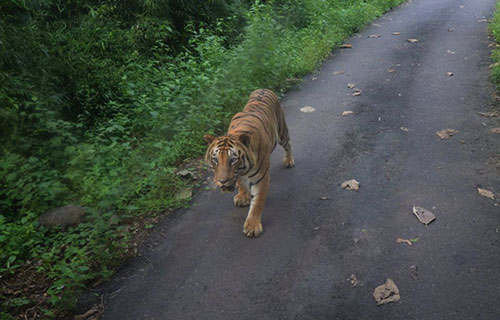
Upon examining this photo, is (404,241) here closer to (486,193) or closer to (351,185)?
(351,185)

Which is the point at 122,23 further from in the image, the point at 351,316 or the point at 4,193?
the point at 351,316

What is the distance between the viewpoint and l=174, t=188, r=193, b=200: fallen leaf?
14.6 feet

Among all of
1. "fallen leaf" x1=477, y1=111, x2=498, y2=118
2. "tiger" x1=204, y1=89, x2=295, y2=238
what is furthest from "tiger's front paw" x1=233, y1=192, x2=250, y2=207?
"fallen leaf" x1=477, y1=111, x2=498, y2=118

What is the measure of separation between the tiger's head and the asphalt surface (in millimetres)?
780

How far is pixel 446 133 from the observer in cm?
536

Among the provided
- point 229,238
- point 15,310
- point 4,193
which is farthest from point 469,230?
point 4,193

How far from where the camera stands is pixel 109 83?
19.1 ft

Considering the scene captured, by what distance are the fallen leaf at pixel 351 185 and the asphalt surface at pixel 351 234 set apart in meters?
0.07

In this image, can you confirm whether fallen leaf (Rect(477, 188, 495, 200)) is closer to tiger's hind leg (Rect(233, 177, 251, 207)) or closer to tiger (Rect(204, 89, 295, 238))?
tiger (Rect(204, 89, 295, 238))

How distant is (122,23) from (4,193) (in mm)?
4004

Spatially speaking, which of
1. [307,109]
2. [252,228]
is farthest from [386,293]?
[307,109]

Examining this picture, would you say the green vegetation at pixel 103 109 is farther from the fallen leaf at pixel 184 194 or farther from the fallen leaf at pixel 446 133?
the fallen leaf at pixel 446 133

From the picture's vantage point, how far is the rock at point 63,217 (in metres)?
3.81

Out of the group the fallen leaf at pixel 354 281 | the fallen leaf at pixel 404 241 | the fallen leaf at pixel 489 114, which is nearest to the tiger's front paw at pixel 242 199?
the fallen leaf at pixel 354 281
